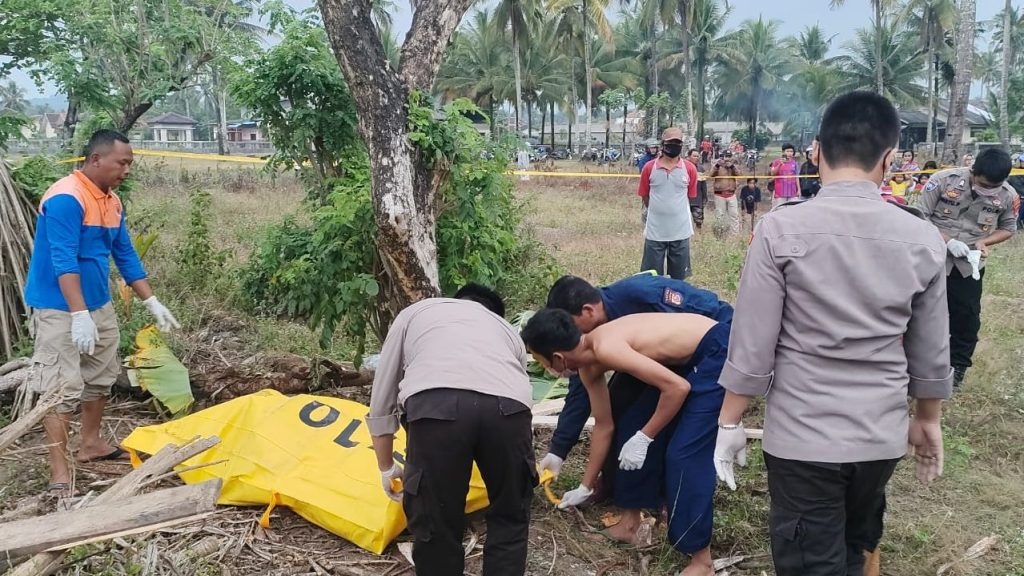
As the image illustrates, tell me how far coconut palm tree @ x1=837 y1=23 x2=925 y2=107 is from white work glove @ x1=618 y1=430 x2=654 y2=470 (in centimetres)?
4405

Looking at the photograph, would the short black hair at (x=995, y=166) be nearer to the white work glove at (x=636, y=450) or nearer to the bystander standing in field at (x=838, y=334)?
the white work glove at (x=636, y=450)

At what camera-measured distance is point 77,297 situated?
354cm

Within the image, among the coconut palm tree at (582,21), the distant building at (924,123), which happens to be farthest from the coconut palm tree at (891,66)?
the coconut palm tree at (582,21)

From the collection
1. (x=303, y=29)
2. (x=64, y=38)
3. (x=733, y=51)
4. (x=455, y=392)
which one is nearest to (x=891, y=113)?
(x=455, y=392)

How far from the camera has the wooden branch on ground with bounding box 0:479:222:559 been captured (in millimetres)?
2332

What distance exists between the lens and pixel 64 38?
1008 cm

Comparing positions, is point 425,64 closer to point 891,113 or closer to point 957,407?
point 891,113

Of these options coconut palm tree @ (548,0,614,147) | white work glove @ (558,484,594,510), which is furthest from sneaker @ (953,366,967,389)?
coconut palm tree @ (548,0,614,147)

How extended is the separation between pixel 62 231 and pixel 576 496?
2.67 meters

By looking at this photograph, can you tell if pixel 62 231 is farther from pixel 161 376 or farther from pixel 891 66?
pixel 891 66

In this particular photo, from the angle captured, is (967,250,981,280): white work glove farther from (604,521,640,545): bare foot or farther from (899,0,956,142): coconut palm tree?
(899,0,956,142): coconut palm tree

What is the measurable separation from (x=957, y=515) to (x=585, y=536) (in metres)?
1.81

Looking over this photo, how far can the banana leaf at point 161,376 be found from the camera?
14.6 feet

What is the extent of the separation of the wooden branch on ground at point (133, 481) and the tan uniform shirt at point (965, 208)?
459 centimetres
